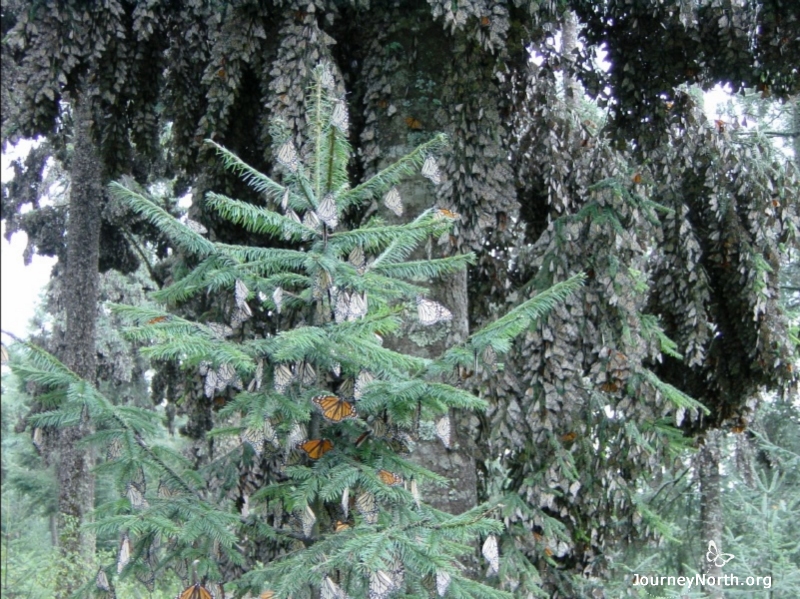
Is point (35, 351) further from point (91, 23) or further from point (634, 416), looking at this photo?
point (634, 416)

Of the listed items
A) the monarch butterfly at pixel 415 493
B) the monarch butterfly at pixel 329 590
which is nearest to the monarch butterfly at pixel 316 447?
the monarch butterfly at pixel 415 493

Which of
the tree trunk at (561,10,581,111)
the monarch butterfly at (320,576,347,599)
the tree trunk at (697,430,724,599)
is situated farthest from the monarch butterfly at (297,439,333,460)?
the tree trunk at (697,430,724,599)

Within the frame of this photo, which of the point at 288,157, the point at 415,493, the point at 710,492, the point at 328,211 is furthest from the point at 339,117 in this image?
the point at 710,492

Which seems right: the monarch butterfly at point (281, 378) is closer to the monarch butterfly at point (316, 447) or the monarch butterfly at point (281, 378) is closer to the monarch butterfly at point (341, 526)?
the monarch butterfly at point (316, 447)

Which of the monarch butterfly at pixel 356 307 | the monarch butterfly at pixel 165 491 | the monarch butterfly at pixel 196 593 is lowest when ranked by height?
the monarch butterfly at pixel 196 593

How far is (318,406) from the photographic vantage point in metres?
2.70

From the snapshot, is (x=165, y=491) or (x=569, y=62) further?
(x=569, y=62)

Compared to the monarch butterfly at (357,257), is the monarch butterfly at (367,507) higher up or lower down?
lower down

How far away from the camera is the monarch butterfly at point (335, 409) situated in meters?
2.60

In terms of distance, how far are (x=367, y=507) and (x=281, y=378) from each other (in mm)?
443

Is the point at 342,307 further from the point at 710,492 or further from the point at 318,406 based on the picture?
the point at 710,492

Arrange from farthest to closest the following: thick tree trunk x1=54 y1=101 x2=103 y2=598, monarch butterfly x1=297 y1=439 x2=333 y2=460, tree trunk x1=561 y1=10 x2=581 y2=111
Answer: thick tree trunk x1=54 y1=101 x2=103 y2=598 → tree trunk x1=561 y1=10 x2=581 y2=111 → monarch butterfly x1=297 y1=439 x2=333 y2=460

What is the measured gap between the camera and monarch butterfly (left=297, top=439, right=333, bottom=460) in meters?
2.69

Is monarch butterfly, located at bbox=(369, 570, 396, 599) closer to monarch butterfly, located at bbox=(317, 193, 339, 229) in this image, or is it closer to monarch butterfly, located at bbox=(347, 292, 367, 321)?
monarch butterfly, located at bbox=(347, 292, 367, 321)
